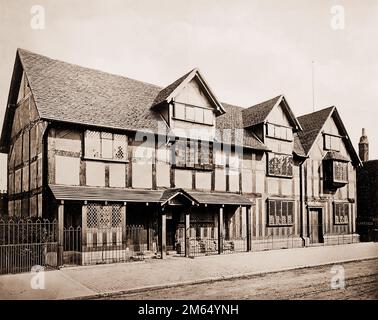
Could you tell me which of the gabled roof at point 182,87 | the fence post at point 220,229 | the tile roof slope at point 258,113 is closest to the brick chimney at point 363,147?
the tile roof slope at point 258,113

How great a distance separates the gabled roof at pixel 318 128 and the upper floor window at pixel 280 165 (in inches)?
72.6

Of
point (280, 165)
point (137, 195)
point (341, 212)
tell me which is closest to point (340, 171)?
point (341, 212)

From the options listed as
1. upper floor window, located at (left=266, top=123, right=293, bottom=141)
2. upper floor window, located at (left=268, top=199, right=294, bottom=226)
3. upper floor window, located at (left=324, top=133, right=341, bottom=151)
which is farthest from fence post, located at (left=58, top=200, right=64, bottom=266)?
upper floor window, located at (left=324, top=133, right=341, bottom=151)

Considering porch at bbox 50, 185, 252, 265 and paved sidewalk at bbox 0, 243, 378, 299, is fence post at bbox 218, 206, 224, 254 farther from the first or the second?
paved sidewalk at bbox 0, 243, 378, 299

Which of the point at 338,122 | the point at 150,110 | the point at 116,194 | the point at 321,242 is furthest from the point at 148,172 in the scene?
the point at 338,122

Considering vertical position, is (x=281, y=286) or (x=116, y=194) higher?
(x=116, y=194)

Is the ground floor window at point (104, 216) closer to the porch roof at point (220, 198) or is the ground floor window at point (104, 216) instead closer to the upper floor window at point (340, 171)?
the porch roof at point (220, 198)

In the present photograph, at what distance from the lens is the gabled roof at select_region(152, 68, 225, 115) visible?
19.9 m

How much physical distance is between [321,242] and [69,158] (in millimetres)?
18381

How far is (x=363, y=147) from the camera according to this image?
102 ft

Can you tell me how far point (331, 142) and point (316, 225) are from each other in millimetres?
6261
